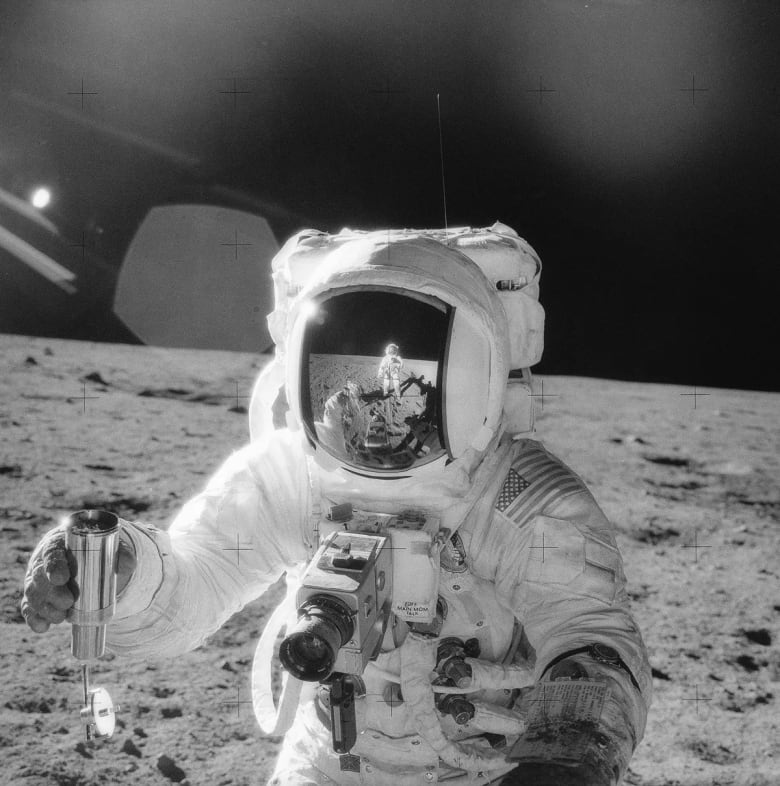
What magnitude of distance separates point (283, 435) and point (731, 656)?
222cm

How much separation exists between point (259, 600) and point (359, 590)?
7.37 feet

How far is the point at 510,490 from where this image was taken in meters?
1.46

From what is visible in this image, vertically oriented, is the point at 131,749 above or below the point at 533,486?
below

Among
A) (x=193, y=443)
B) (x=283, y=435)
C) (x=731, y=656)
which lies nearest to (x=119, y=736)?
(x=283, y=435)

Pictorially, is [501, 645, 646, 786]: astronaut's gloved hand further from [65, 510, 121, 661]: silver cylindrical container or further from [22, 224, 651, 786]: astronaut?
[65, 510, 121, 661]: silver cylindrical container

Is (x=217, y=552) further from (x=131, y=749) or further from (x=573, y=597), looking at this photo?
(x=131, y=749)

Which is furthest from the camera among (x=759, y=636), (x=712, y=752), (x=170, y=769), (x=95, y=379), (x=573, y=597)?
(x=95, y=379)

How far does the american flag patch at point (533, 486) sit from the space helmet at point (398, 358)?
0.10m

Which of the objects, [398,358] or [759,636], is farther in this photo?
[759,636]

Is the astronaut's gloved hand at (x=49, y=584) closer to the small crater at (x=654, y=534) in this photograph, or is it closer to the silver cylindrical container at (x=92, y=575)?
the silver cylindrical container at (x=92, y=575)

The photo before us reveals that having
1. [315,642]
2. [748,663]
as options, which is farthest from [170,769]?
[748,663]

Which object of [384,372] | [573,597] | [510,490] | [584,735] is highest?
[384,372]

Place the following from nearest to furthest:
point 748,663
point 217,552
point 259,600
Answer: point 217,552
point 748,663
point 259,600

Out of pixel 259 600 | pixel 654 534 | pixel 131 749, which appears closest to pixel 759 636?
pixel 654 534
